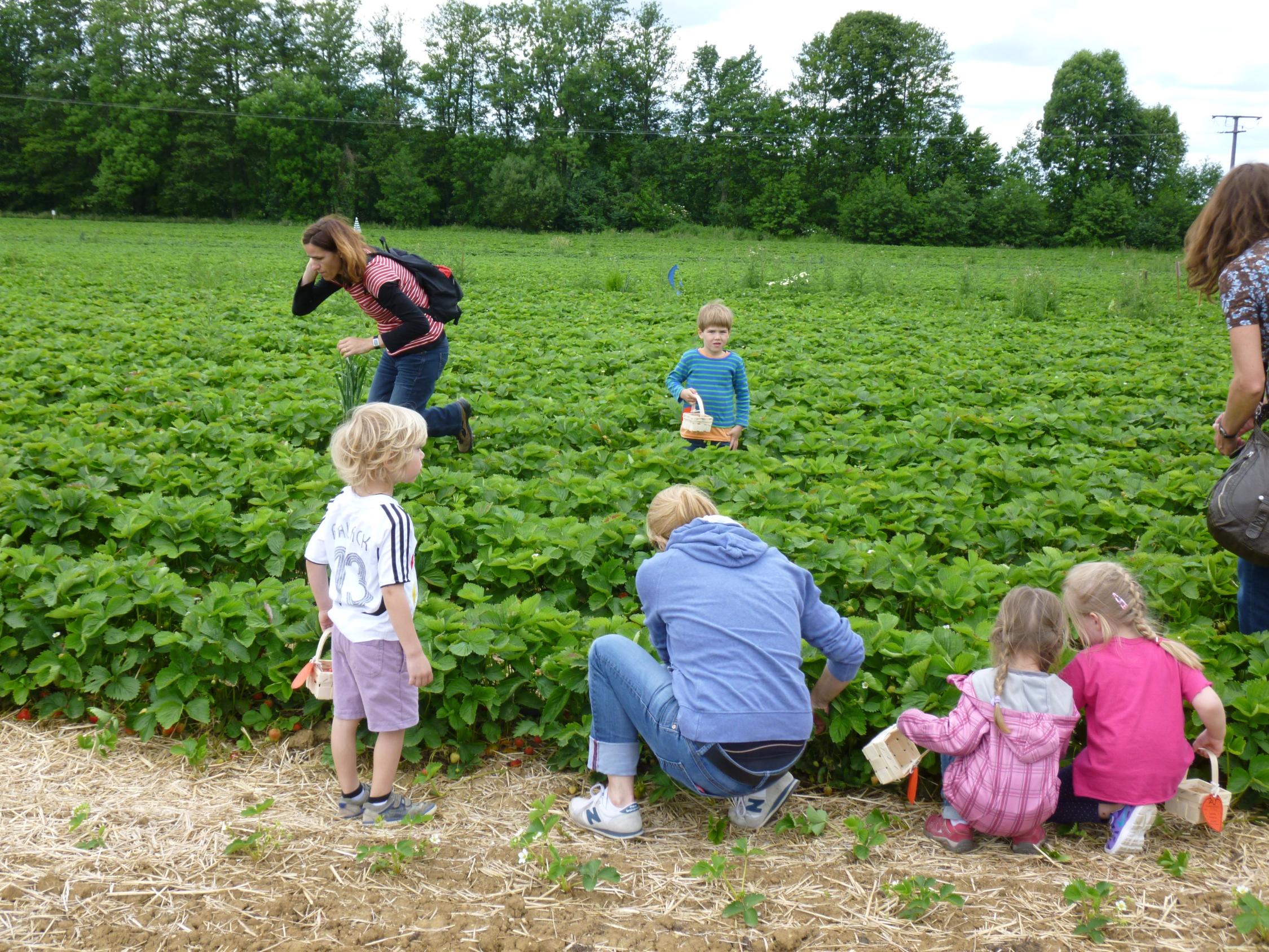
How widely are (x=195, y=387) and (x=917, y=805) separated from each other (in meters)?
7.02

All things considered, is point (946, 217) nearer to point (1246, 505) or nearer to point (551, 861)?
point (1246, 505)

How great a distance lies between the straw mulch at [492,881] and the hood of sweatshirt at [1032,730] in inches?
13.5

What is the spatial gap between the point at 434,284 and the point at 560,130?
59598 millimetres

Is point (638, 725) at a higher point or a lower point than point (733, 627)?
lower

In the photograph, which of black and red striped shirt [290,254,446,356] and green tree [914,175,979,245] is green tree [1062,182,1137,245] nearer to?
green tree [914,175,979,245]

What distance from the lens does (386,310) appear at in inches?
219

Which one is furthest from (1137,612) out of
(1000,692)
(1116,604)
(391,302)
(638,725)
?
(391,302)

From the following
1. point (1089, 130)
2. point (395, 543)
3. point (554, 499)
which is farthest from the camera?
point (1089, 130)

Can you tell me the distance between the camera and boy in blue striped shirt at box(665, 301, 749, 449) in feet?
20.1

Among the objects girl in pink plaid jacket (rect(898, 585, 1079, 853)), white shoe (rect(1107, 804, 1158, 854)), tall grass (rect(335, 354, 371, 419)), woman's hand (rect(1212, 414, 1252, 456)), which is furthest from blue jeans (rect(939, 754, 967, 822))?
tall grass (rect(335, 354, 371, 419))

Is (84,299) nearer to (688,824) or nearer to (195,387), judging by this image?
(195,387)

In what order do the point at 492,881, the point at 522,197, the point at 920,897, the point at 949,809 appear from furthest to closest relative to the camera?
the point at 522,197
the point at 949,809
the point at 492,881
the point at 920,897

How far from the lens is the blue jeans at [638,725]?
271 centimetres

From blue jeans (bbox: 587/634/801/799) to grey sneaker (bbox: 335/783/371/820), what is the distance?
28.4 inches
